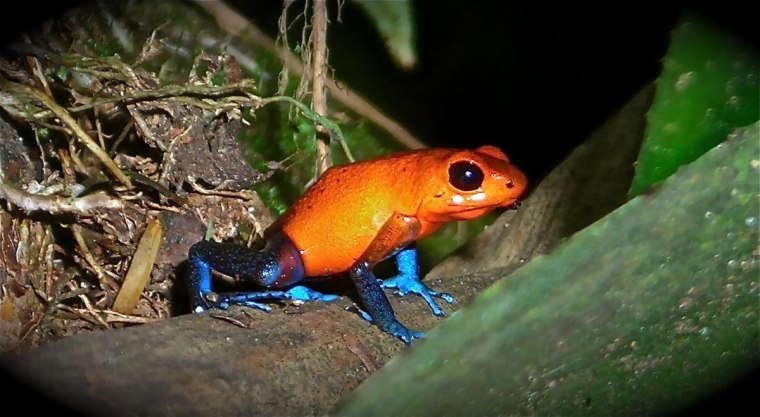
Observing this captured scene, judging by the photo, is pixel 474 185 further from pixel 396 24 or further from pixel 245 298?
pixel 245 298

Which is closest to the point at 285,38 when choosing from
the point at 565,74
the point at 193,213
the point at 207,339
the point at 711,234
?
the point at 193,213

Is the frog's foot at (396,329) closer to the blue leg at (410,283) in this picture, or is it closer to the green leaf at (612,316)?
the blue leg at (410,283)

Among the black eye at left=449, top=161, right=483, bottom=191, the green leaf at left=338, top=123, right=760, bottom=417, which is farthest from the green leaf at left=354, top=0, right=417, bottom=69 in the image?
the green leaf at left=338, top=123, right=760, bottom=417

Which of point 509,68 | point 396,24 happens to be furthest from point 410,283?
point 509,68

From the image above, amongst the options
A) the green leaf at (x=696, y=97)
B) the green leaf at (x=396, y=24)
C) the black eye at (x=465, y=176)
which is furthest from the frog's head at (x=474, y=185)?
the green leaf at (x=696, y=97)

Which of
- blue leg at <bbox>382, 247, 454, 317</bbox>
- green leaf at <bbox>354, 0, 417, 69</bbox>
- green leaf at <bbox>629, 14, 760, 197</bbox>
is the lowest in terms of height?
blue leg at <bbox>382, 247, 454, 317</bbox>

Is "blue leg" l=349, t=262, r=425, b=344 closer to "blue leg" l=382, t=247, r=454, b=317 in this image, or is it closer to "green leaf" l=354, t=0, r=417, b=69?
"blue leg" l=382, t=247, r=454, b=317

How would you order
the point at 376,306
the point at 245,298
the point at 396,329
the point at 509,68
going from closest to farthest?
the point at 396,329 → the point at 376,306 → the point at 245,298 → the point at 509,68
